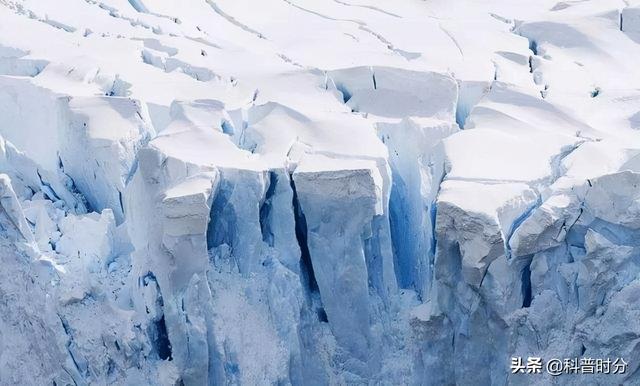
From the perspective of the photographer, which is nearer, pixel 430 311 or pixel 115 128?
pixel 430 311

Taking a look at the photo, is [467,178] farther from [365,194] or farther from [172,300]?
[172,300]

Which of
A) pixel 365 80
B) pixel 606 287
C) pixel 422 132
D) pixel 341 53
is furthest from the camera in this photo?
pixel 341 53

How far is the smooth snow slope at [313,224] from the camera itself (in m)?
5.61

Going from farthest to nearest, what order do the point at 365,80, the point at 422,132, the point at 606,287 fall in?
the point at 365,80 → the point at 422,132 → the point at 606,287

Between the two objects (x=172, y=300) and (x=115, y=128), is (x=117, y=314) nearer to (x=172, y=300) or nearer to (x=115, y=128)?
(x=172, y=300)

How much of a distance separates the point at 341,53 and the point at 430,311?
219cm

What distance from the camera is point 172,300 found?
5.78 m

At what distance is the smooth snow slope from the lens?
18.4ft

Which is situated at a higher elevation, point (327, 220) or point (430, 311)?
point (327, 220)

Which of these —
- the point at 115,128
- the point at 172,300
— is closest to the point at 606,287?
the point at 172,300

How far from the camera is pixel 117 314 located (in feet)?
19.1

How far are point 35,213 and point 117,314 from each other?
85cm

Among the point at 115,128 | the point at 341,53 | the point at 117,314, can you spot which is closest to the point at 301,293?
the point at 117,314

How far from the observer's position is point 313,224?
5.90 meters
